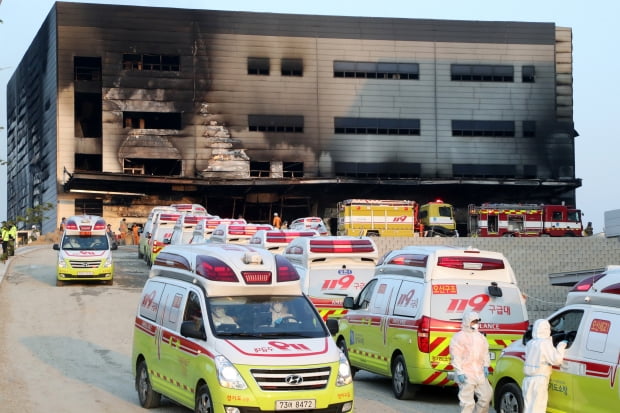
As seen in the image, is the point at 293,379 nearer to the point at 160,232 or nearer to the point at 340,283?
the point at 340,283

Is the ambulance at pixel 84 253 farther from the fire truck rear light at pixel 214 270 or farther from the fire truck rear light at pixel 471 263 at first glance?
the fire truck rear light at pixel 214 270

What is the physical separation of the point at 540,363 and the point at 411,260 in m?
5.34

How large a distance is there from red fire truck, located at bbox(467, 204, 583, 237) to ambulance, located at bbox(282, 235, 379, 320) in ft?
123

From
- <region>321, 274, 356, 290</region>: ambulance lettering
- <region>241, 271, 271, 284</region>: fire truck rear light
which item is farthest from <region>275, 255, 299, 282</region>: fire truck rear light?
<region>321, 274, 356, 290</region>: ambulance lettering

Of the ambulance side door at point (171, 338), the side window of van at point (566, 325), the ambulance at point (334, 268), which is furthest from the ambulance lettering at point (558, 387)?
the ambulance at point (334, 268)

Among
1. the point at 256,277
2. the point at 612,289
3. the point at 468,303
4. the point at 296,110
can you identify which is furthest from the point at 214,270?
the point at 296,110

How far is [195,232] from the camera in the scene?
125 feet

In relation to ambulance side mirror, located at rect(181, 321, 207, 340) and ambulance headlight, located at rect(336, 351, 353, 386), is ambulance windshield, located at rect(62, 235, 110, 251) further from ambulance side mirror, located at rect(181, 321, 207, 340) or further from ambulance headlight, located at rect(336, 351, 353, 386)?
ambulance headlight, located at rect(336, 351, 353, 386)

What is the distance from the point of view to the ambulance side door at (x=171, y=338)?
1267 centimetres

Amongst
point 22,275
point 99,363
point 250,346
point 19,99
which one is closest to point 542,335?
point 250,346

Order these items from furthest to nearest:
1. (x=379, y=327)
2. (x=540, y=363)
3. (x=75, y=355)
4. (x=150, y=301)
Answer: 1. (x=75, y=355)
2. (x=379, y=327)
3. (x=150, y=301)
4. (x=540, y=363)

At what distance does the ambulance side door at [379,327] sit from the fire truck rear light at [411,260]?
1.19 feet

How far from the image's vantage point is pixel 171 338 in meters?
12.9

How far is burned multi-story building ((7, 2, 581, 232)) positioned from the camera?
74688 millimetres
